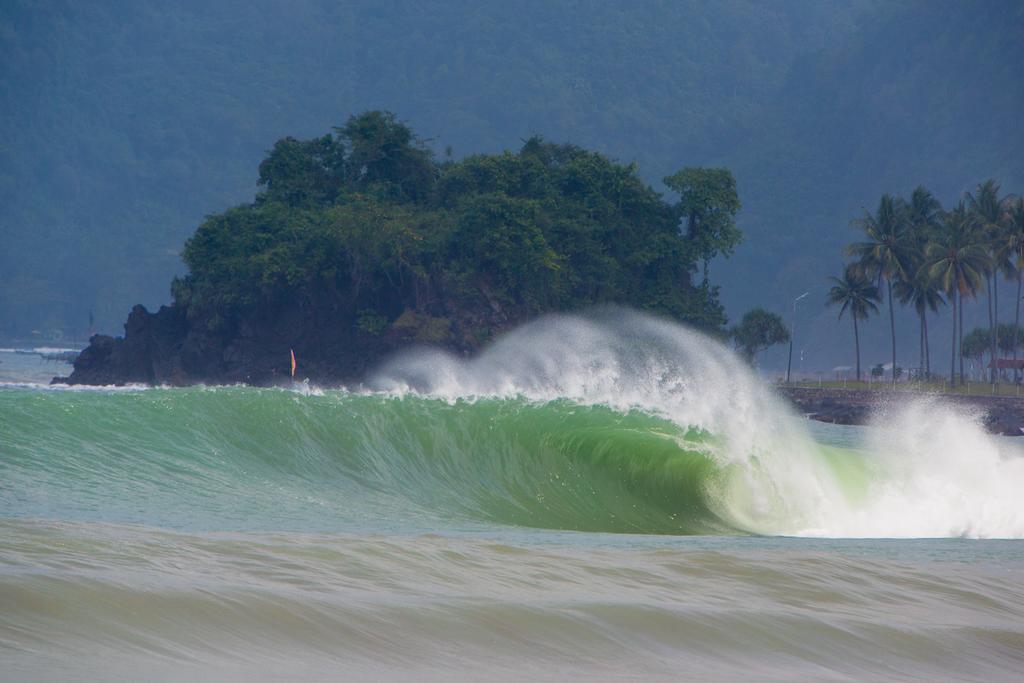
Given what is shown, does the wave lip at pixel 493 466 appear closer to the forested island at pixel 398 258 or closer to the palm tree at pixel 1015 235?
the forested island at pixel 398 258

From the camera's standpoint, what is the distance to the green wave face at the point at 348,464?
46.8 feet

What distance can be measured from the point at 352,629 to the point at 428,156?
2774 inches

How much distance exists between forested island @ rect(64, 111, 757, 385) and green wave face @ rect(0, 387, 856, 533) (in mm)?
43871

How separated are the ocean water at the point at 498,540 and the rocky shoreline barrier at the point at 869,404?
41.6 meters

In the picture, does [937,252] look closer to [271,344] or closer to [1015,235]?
[1015,235]

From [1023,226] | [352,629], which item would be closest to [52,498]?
[352,629]

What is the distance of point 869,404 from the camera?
249 ft

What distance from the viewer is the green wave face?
46.8 feet

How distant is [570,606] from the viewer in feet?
28.8

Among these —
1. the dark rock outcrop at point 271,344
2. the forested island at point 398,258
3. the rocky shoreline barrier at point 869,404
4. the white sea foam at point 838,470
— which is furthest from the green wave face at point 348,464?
the rocky shoreline barrier at point 869,404

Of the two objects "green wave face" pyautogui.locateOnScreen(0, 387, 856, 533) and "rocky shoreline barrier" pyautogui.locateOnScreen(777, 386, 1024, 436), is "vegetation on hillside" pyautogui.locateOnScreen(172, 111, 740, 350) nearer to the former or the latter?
"rocky shoreline barrier" pyautogui.locateOnScreen(777, 386, 1024, 436)

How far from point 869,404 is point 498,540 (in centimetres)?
6734

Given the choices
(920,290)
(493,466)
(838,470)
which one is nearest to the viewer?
(838,470)

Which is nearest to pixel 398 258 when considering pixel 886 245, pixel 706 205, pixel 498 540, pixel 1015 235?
pixel 706 205
